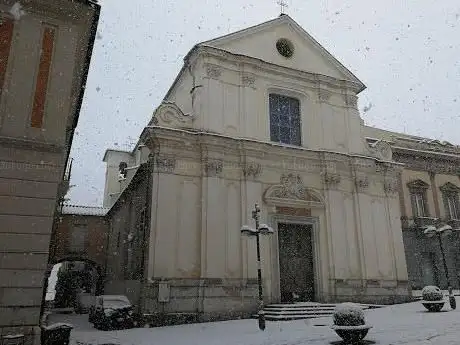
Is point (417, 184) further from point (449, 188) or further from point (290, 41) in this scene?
point (290, 41)

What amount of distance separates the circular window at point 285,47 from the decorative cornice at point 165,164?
8719 mm

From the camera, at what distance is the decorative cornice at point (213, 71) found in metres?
18.0

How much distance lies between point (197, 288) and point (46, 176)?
25.5 feet

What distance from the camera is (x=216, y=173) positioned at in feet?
53.7

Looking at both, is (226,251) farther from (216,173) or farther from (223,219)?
(216,173)

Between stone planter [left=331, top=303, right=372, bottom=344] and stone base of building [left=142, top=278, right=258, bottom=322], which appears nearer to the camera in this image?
stone planter [left=331, top=303, right=372, bottom=344]

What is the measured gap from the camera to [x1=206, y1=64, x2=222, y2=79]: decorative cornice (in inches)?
707

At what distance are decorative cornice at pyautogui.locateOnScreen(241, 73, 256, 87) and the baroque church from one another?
0.10m

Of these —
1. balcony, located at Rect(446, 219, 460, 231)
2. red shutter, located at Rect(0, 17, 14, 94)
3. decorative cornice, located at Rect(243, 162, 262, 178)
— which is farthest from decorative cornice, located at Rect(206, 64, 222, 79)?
balcony, located at Rect(446, 219, 460, 231)

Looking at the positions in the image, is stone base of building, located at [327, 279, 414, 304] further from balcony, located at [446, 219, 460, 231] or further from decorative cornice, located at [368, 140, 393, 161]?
balcony, located at [446, 219, 460, 231]

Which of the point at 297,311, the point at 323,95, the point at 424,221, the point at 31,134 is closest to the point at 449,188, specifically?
the point at 424,221

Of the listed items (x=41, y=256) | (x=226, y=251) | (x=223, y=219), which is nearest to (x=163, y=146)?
(x=223, y=219)

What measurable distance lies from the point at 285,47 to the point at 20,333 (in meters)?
17.4

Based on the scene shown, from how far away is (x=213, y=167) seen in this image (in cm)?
1638
